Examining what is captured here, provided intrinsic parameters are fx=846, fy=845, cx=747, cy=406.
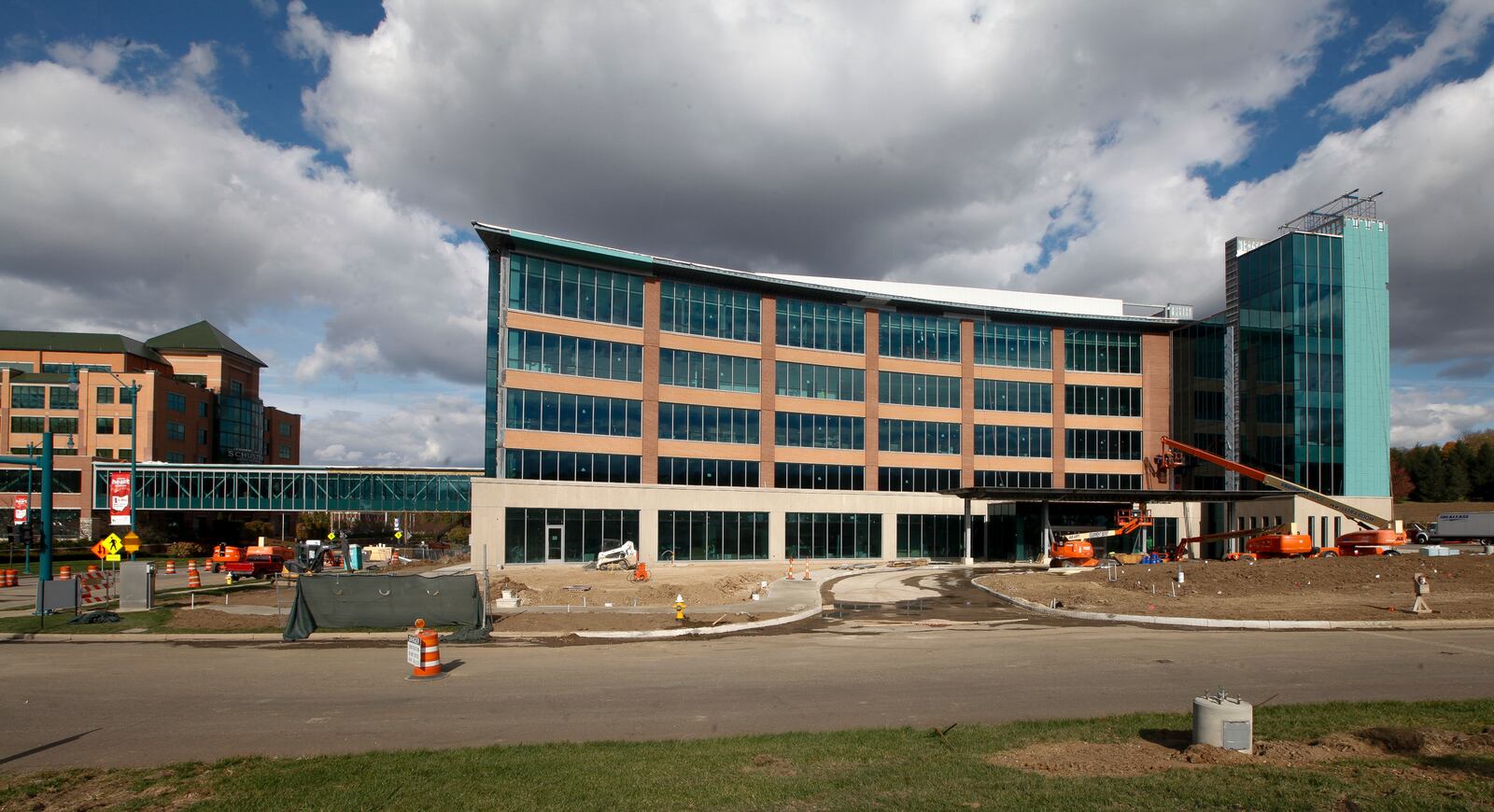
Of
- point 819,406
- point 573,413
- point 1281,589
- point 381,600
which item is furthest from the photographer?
point 819,406

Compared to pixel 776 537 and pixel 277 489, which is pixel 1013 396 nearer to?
pixel 776 537

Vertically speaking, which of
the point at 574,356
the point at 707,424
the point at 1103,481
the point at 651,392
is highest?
the point at 574,356

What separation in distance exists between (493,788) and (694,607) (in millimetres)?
20926

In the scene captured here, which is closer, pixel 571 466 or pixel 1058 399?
pixel 571 466

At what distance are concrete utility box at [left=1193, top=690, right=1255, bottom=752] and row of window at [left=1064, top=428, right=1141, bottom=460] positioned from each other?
5753cm

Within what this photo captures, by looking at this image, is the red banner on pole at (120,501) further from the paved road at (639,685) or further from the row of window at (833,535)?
the row of window at (833,535)

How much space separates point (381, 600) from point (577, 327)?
2902 centimetres

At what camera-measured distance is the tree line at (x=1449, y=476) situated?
429 ft

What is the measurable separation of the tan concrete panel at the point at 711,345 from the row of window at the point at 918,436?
36.2 ft

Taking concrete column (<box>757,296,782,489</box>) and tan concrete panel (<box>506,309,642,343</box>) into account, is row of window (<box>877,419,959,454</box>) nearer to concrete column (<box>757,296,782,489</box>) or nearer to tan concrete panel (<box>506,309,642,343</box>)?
concrete column (<box>757,296,782,489</box>)

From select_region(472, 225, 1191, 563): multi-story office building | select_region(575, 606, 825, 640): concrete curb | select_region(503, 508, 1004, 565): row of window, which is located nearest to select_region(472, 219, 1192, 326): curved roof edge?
select_region(472, 225, 1191, 563): multi-story office building

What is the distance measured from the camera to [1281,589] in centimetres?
3525

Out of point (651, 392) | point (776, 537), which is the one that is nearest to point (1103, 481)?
point (776, 537)

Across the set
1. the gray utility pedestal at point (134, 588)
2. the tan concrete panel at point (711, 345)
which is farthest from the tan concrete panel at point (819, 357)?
the gray utility pedestal at point (134, 588)
